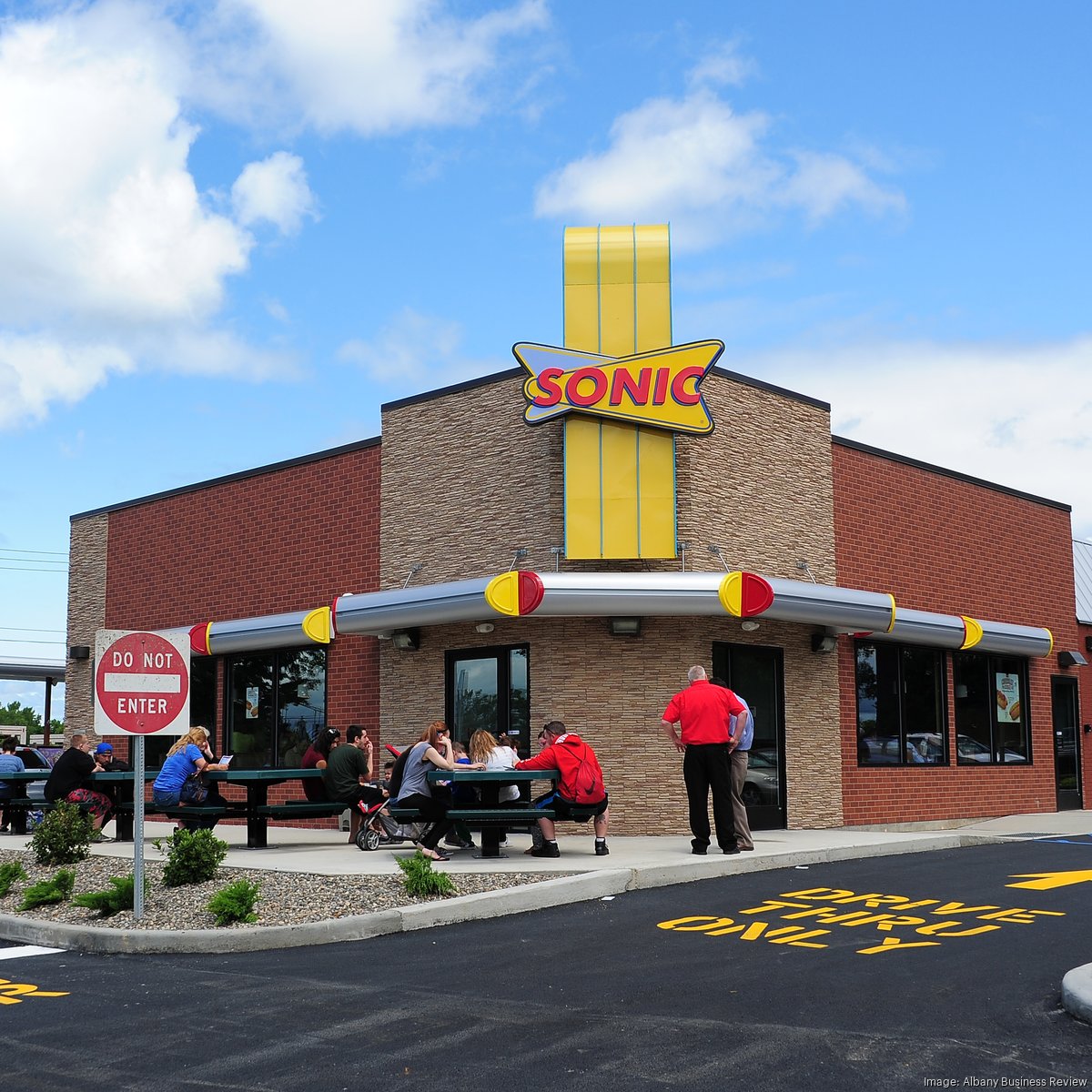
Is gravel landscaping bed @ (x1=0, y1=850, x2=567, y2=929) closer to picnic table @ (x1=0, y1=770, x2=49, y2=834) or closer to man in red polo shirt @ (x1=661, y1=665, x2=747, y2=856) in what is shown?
man in red polo shirt @ (x1=661, y1=665, x2=747, y2=856)

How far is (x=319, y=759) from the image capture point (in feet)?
52.2

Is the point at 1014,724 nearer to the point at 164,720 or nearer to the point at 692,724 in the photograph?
the point at 692,724

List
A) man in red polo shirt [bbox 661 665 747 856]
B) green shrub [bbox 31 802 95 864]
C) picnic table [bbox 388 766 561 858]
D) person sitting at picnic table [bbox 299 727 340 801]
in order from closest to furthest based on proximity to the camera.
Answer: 1. picnic table [bbox 388 766 561 858]
2. man in red polo shirt [bbox 661 665 747 856]
3. green shrub [bbox 31 802 95 864]
4. person sitting at picnic table [bbox 299 727 340 801]

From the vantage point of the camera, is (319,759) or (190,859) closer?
(190,859)

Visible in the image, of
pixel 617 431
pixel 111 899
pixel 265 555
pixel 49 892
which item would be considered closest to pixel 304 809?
pixel 49 892

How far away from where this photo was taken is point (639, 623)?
52.4 ft

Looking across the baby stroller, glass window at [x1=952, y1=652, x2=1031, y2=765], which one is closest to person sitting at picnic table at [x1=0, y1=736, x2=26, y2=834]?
the baby stroller

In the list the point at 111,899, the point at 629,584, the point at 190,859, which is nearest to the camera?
the point at 111,899

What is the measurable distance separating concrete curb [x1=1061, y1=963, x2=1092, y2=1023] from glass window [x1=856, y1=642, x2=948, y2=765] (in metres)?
11.5

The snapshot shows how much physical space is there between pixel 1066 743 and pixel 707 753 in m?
12.4

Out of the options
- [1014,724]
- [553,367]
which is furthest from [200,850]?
[1014,724]

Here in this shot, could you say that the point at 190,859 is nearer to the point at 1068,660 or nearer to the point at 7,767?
the point at 7,767

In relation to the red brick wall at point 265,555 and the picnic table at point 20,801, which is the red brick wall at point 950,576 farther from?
the picnic table at point 20,801

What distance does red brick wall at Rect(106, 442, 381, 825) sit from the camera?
61.2 ft
